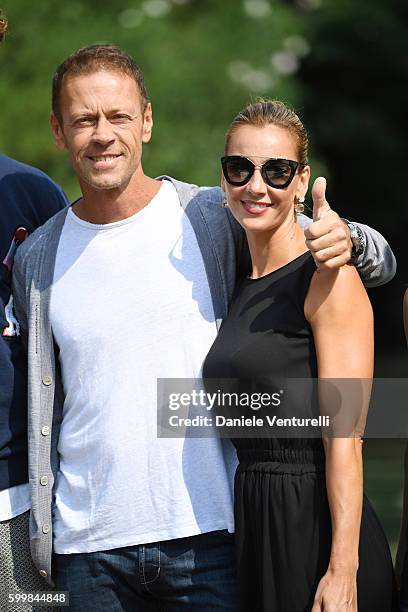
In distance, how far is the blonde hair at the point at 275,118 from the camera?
9.95ft

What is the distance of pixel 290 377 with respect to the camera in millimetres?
2846

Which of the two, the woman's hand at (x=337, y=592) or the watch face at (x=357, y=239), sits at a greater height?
the watch face at (x=357, y=239)

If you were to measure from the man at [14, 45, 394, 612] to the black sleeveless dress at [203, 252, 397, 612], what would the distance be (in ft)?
0.42

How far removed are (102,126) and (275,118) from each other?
52 cm

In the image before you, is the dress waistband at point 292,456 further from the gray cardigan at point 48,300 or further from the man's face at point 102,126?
the man's face at point 102,126

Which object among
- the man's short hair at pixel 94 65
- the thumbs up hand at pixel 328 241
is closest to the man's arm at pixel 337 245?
the thumbs up hand at pixel 328 241

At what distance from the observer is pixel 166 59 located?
12.8 metres

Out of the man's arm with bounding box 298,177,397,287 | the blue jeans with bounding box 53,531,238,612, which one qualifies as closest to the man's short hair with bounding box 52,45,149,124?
the man's arm with bounding box 298,177,397,287

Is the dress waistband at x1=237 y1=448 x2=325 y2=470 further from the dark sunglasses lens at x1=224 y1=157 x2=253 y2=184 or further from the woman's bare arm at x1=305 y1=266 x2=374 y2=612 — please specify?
the dark sunglasses lens at x1=224 y1=157 x2=253 y2=184

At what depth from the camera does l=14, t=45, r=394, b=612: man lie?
3008 mm

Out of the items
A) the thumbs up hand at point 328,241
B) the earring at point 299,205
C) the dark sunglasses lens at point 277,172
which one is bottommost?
the thumbs up hand at point 328,241

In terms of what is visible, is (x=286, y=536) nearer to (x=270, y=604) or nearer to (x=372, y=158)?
(x=270, y=604)

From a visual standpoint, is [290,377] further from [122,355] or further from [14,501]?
[14,501]

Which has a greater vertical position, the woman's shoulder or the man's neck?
the man's neck
